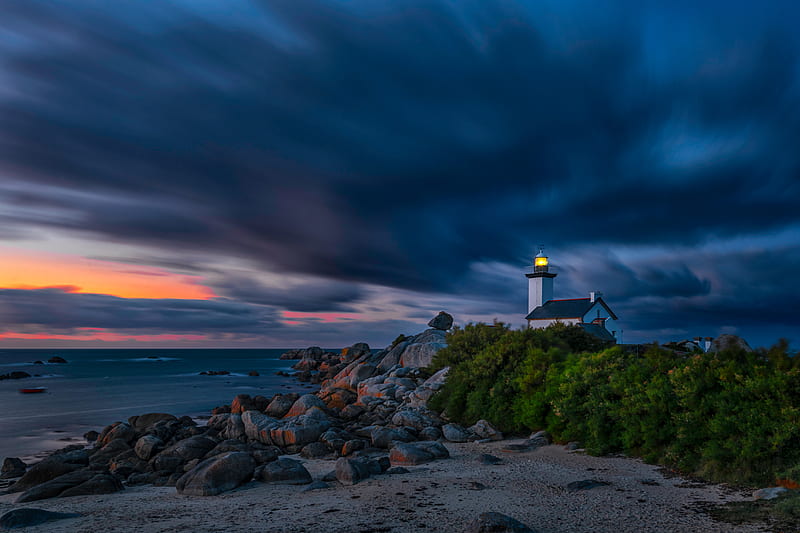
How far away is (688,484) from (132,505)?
35.1 feet

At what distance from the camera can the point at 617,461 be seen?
460 inches

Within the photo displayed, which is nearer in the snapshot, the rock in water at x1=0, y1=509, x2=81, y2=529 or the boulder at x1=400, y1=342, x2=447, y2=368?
the rock in water at x1=0, y1=509, x2=81, y2=529

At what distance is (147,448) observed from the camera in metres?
15.6

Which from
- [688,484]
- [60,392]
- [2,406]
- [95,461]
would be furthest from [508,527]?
[60,392]

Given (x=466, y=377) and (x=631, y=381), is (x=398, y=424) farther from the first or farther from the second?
(x=631, y=381)

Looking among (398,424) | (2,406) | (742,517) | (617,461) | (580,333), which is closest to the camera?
(742,517)

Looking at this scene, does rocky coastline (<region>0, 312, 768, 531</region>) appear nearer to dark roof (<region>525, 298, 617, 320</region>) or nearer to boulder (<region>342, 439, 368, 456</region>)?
boulder (<region>342, 439, 368, 456</region>)

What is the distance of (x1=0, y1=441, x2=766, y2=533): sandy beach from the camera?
25.6ft

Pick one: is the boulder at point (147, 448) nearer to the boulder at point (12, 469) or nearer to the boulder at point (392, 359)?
the boulder at point (12, 469)

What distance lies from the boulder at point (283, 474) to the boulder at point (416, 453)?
233 centimetres

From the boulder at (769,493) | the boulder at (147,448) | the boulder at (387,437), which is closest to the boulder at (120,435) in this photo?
the boulder at (147,448)

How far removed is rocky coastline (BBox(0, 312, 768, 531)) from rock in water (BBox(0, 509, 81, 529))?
17 millimetres

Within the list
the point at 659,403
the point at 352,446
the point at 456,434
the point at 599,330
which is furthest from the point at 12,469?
the point at 599,330

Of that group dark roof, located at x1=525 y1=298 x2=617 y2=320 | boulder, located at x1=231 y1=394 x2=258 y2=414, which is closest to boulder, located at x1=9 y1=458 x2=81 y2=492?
boulder, located at x1=231 y1=394 x2=258 y2=414
